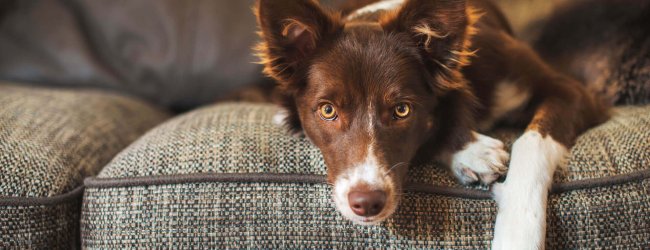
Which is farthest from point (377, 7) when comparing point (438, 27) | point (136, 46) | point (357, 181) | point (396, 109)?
point (136, 46)

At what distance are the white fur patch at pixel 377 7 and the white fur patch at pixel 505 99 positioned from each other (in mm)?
490

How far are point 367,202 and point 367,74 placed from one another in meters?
0.40

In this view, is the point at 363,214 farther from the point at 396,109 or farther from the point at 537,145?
the point at 537,145

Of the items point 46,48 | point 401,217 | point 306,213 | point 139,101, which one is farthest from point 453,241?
point 46,48

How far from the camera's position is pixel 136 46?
309cm

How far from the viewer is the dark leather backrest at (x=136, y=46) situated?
3029 mm

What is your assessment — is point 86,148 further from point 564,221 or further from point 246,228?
point 564,221

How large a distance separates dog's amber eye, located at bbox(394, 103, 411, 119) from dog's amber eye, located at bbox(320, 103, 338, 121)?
0.18 metres

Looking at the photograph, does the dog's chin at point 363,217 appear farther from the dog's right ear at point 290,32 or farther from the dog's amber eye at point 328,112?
the dog's right ear at point 290,32

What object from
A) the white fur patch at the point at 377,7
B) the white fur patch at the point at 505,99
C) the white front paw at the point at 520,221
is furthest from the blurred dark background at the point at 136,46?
the white front paw at the point at 520,221

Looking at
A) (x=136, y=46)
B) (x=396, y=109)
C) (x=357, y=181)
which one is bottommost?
(x=357, y=181)

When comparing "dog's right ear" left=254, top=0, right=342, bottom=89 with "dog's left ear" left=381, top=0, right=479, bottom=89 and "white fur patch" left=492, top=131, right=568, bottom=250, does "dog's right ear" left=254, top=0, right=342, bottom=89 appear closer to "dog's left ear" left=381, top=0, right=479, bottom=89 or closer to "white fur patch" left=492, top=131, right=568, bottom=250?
"dog's left ear" left=381, top=0, right=479, bottom=89

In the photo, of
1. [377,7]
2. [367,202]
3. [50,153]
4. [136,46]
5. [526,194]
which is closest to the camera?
[367,202]

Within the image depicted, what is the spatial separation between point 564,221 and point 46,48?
280cm
